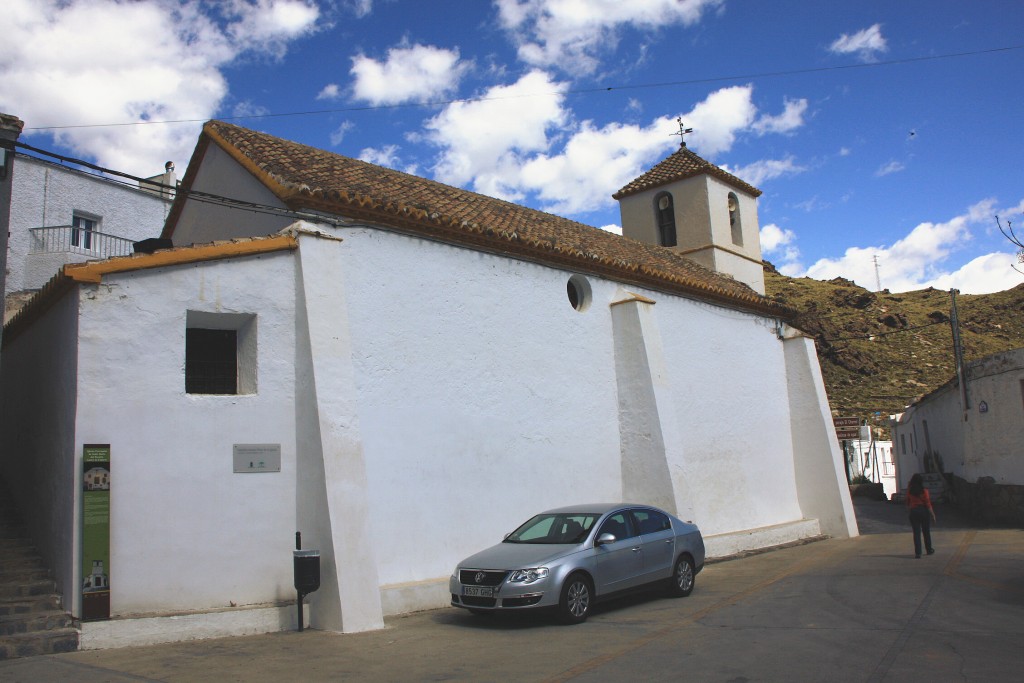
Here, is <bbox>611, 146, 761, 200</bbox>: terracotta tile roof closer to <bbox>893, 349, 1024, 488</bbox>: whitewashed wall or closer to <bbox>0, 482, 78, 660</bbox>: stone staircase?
<bbox>893, 349, 1024, 488</bbox>: whitewashed wall

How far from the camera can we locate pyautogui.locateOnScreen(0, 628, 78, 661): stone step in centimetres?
744

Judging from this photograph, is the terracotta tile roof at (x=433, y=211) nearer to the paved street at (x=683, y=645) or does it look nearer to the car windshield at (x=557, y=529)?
the car windshield at (x=557, y=529)

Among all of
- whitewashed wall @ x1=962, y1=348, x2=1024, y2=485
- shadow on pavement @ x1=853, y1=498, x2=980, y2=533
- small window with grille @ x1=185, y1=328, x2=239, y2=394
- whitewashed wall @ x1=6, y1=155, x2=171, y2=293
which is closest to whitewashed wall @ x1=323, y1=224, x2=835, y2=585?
small window with grille @ x1=185, y1=328, x2=239, y2=394

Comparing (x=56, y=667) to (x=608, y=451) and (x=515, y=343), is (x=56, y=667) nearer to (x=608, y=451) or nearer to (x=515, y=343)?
(x=515, y=343)

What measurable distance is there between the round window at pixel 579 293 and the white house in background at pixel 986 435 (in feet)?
34.2

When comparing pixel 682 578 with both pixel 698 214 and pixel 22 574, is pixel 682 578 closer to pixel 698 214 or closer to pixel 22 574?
pixel 22 574

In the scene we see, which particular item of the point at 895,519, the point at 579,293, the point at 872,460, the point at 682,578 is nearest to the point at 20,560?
the point at 682,578

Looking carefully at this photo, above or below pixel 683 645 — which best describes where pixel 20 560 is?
above

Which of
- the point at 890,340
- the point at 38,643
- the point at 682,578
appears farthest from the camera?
the point at 890,340

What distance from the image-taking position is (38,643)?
7.52m

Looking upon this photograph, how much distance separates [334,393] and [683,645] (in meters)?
4.86

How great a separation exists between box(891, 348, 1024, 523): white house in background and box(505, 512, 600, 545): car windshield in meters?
13.0

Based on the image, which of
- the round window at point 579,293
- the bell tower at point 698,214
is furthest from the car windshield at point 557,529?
the bell tower at point 698,214

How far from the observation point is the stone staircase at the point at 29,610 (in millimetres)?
7512
